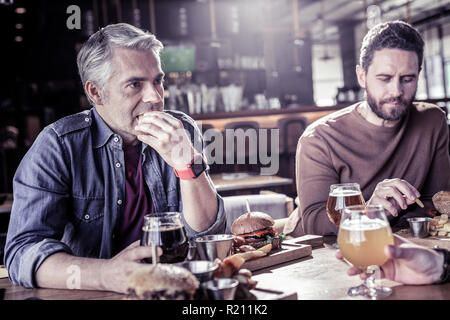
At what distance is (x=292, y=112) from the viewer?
642 cm

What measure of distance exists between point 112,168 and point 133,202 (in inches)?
5.7

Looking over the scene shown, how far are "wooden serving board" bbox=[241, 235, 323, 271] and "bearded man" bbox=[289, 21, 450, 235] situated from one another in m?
0.47

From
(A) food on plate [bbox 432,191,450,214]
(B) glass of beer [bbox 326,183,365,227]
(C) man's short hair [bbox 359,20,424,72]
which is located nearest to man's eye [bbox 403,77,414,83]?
(C) man's short hair [bbox 359,20,424,72]

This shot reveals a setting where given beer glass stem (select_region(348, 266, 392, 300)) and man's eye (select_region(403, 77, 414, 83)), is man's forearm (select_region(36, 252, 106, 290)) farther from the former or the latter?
man's eye (select_region(403, 77, 414, 83))

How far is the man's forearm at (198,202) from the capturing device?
1632mm

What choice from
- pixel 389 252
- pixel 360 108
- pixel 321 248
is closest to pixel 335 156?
pixel 360 108

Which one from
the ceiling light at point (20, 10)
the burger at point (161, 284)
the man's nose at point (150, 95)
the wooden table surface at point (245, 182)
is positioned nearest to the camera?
the burger at point (161, 284)

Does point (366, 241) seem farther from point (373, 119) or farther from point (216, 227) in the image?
point (373, 119)

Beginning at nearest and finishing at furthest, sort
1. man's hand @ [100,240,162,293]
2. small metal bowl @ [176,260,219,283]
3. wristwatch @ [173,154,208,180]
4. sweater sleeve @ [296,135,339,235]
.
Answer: small metal bowl @ [176,260,219,283] < man's hand @ [100,240,162,293] < wristwatch @ [173,154,208,180] < sweater sleeve @ [296,135,339,235]

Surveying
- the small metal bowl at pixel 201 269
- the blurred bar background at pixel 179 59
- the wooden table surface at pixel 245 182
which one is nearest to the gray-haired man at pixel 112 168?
the small metal bowl at pixel 201 269

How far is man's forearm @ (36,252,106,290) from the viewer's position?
1.23m

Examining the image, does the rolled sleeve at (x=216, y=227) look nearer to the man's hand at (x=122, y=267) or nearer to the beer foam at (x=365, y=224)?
the man's hand at (x=122, y=267)

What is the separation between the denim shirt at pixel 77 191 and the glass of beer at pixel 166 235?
0.33 m
